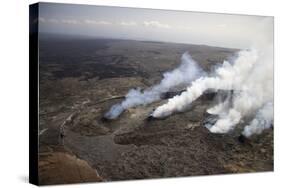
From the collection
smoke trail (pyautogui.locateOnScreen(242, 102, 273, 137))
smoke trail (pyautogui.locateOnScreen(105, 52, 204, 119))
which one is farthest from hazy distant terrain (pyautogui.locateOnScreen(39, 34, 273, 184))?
smoke trail (pyautogui.locateOnScreen(242, 102, 273, 137))

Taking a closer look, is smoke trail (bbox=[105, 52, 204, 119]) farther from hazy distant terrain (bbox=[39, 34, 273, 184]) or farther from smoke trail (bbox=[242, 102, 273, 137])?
smoke trail (bbox=[242, 102, 273, 137])

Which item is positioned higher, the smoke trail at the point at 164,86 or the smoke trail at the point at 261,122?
the smoke trail at the point at 164,86

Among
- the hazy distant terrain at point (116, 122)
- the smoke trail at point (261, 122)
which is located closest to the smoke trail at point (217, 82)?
the hazy distant terrain at point (116, 122)

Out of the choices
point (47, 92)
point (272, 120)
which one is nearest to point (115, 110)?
point (47, 92)

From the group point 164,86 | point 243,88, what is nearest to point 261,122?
point 243,88

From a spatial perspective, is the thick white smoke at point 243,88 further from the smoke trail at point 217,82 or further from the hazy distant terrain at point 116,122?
the hazy distant terrain at point 116,122

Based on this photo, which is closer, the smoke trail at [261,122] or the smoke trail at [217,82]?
the smoke trail at [217,82]
